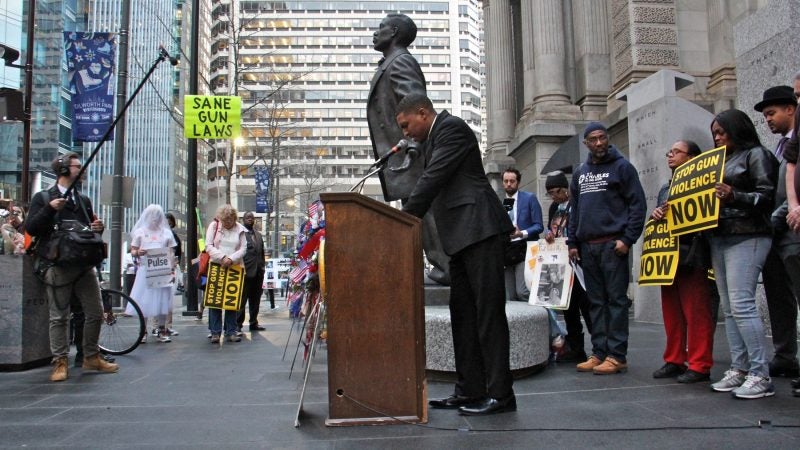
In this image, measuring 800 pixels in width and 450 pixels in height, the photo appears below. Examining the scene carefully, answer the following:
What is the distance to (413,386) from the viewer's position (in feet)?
12.3

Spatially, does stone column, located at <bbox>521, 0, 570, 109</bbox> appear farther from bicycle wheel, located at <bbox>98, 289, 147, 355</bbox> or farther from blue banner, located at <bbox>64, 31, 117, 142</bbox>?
bicycle wheel, located at <bbox>98, 289, 147, 355</bbox>

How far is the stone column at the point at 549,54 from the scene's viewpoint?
17609 millimetres

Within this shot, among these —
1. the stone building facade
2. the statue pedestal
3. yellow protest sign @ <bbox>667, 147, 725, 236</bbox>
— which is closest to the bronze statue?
yellow protest sign @ <bbox>667, 147, 725, 236</bbox>

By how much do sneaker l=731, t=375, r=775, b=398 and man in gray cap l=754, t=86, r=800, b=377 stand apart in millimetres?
644

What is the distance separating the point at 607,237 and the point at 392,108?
7.98 feet

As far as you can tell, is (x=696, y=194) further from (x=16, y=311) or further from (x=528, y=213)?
(x=16, y=311)

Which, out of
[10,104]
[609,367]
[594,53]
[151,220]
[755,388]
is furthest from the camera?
[594,53]

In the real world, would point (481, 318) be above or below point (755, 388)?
above

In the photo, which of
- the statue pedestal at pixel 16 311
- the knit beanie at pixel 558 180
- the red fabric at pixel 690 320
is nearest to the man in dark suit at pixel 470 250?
the red fabric at pixel 690 320

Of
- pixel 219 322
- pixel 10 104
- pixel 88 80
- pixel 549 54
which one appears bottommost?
pixel 219 322

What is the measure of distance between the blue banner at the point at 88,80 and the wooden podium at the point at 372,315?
11149mm

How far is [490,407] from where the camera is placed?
394 cm

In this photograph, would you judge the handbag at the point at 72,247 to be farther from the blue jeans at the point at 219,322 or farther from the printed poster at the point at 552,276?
the printed poster at the point at 552,276

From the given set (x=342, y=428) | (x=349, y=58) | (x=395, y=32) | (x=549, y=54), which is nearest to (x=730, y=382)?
(x=342, y=428)
